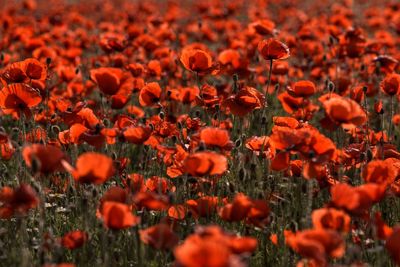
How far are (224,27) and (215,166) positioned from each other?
7508 millimetres

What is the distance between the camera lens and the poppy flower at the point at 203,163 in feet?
8.25

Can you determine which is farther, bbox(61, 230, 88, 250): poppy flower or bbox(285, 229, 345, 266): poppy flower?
bbox(61, 230, 88, 250): poppy flower

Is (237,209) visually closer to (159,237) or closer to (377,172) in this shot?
(159,237)

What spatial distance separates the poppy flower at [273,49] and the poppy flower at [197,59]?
31 centimetres

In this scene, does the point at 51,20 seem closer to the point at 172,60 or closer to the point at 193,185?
the point at 172,60

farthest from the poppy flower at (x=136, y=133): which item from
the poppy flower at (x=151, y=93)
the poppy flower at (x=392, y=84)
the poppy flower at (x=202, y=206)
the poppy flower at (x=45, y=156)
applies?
the poppy flower at (x=392, y=84)

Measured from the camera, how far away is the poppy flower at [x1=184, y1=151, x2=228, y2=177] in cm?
252

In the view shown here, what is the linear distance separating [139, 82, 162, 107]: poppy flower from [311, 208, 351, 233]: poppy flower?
70.3 inches

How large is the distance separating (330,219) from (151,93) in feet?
6.00

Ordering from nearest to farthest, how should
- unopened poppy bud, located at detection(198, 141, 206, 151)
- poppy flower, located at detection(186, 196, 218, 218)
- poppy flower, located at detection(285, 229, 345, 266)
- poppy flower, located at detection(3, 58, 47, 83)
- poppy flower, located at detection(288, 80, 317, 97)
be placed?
poppy flower, located at detection(285, 229, 345, 266) → poppy flower, located at detection(186, 196, 218, 218) → unopened poppy bud, located at detection(198, 141, 206, 151) → poppy flower, located at detection(3, 58, 47, 83) → poppy flower, located at detection(288, 80, 317, 97)

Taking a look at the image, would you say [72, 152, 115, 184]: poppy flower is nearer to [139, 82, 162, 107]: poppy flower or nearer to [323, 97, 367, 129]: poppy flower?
[323, 97, 367, 129]: poppy flower

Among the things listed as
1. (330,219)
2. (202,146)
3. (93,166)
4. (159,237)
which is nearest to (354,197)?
(330,219)

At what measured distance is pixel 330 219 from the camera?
2.24 m

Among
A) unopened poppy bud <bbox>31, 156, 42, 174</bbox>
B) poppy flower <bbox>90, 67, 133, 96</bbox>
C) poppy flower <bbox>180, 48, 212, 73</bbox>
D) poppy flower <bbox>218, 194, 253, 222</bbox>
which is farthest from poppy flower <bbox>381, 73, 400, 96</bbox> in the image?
unopened poppy bud <bbox>31, 156, 42, 174</bbox>
